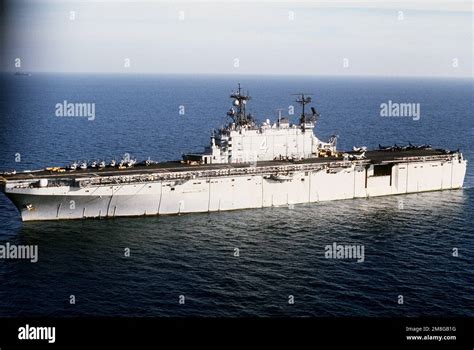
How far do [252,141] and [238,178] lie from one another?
634 centimetres

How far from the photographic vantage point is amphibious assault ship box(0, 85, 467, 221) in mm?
43781

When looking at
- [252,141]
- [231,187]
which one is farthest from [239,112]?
[231,187]

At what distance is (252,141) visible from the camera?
178 feet

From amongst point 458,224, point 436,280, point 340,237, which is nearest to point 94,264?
point 340,237

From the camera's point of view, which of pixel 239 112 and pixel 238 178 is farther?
pixel 239 112

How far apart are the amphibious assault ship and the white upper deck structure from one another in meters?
0.09

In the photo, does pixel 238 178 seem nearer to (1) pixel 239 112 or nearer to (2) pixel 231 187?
(2) pixel 231 187

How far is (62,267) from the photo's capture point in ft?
113

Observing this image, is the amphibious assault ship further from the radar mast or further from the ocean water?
the ocean water

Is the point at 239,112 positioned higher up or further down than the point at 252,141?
higher up

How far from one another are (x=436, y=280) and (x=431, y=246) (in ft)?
21.0

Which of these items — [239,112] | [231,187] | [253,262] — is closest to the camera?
[253,262]

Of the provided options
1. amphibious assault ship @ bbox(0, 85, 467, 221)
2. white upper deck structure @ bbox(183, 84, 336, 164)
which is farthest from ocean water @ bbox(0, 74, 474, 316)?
white upper deck structure @ bbox(183, 84, 336, 164)

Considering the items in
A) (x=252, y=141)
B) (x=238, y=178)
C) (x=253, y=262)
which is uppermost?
(x=252, y=141)
